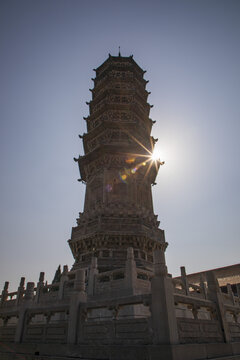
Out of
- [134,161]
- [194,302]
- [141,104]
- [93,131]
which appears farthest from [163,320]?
[141,104]

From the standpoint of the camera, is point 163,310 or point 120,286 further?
point 120,286

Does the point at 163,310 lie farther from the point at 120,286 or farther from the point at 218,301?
the point at 120,286

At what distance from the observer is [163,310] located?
4.94m

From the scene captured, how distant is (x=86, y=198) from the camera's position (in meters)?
19.2

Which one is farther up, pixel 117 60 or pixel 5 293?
pixel 117 60

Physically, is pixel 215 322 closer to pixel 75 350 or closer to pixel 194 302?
pixel 194 302

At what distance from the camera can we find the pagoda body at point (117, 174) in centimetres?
1541

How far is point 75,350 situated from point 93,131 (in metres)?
18.5

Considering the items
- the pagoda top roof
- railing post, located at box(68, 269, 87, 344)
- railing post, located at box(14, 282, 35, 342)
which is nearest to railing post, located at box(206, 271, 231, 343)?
railing post, located at box(68, 269, 87, 344)

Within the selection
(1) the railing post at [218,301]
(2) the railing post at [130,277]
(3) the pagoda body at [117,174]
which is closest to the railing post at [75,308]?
(2) the railing post at [130,277]

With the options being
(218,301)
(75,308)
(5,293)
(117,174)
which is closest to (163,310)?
(75,308)

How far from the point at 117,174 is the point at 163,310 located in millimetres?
14468

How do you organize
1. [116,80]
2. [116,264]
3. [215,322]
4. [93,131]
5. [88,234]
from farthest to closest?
[116,80], [93,131], [88,234], [116,264], [215,322]

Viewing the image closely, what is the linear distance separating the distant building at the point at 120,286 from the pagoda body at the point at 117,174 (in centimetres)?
8
